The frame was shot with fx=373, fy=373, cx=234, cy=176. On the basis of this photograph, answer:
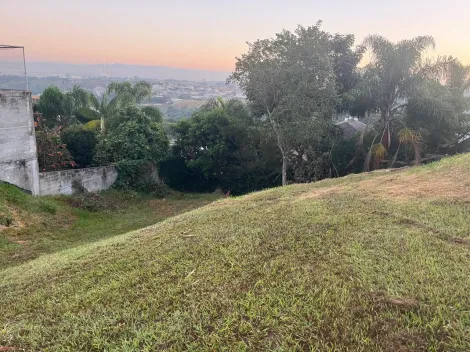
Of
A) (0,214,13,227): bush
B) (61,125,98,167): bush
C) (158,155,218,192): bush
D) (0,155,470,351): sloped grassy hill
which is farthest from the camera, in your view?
(158,155,218,192): bush

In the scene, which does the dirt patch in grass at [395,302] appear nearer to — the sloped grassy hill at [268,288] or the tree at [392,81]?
the sloped grassy hill at [268,288]

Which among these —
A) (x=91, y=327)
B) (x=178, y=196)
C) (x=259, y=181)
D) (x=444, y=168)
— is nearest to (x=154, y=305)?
(x=91, y=327)

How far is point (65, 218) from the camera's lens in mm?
10594

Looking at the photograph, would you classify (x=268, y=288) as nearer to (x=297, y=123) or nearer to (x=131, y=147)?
(x=297, y=123)

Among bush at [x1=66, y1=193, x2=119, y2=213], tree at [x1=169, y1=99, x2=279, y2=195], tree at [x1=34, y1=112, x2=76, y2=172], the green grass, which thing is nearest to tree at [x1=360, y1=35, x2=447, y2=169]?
tree at [x1=169, y1=99, x2=279, y2=195]

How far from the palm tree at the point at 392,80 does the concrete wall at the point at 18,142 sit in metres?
11.3

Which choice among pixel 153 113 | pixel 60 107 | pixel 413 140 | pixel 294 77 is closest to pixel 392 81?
pixel 413 140

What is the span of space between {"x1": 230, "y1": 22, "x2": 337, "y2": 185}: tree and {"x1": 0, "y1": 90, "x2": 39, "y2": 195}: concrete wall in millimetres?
7346

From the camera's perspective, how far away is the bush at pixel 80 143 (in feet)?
51.4

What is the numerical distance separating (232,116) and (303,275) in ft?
46.3

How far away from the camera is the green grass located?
318 inches

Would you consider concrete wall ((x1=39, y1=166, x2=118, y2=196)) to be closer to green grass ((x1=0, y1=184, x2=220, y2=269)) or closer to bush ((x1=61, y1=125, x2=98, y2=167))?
green grass ((x1=0, y1=184, x2=220, y2=269))

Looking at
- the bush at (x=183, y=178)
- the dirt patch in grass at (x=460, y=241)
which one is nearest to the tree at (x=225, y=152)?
the bush at (x=183, y=178)

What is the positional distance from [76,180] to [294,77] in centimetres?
841
